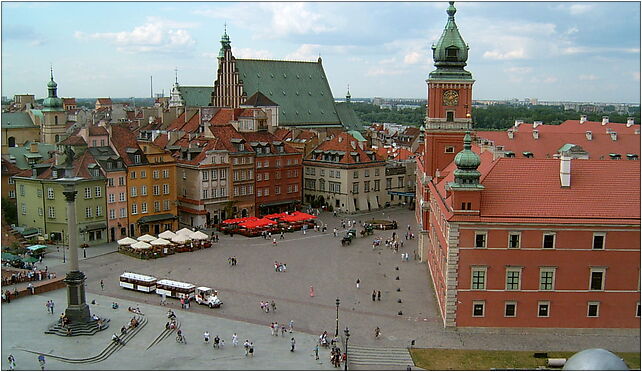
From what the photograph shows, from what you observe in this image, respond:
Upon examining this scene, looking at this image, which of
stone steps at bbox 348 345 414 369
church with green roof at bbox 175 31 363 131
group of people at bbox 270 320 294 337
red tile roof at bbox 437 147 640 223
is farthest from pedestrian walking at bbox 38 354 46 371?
church with green roof at bbox 175 31 363 131

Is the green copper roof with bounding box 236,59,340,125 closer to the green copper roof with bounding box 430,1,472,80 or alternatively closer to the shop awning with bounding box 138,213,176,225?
the shop awning with bounding box 138,213,176,225

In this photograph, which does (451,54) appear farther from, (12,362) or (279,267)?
(12,362)

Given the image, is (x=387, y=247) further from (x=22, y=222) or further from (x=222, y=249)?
(x=22, y=222)

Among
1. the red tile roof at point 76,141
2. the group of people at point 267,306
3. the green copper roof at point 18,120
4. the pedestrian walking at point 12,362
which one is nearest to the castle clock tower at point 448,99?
the group of people at point 267,306

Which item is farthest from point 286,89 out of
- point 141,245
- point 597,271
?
point 597,271

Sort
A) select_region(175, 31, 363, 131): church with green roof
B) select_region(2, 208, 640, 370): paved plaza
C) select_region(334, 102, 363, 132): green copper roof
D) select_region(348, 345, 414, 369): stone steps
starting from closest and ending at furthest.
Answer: select_region(348, 345, 414, 369): stone steps → select_region(2, 208, 640, 370): paved plaza → select_region(175, 31, 363, 131): church with green roof → select_region(334, 102, 363, 132): green copper roof
